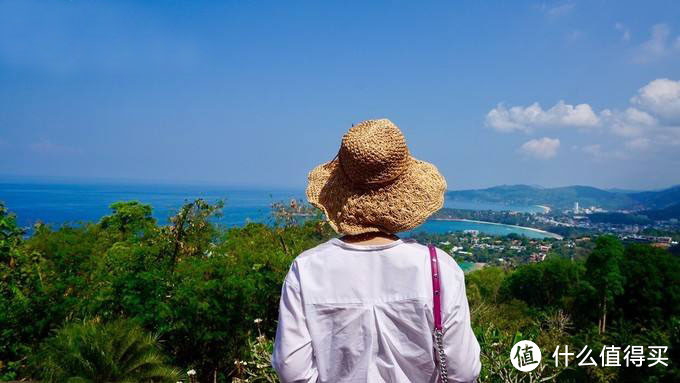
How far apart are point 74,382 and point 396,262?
11.5ft

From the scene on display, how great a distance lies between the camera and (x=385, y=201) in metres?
1.34

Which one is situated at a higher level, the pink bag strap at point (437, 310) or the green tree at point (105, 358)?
the pink bag strap at point (437, 310)

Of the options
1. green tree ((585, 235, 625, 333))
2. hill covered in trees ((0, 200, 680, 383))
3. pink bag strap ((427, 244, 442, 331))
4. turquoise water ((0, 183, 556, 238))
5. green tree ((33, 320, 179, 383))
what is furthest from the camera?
green tree ((585, 235, 625, 333))

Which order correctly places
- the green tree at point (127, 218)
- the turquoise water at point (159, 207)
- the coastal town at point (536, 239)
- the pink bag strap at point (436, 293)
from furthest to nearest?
the coastal town at point (536, 239) < the green tree at point (127, 218) < the turquoise water at point (159, 207) < the pink bag strap at point (436, 293)

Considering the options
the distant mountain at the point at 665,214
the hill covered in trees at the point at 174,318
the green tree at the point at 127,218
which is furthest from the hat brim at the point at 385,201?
the distant mountain at the point at 665,214

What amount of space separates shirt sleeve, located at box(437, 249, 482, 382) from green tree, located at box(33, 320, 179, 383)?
3.47 meters

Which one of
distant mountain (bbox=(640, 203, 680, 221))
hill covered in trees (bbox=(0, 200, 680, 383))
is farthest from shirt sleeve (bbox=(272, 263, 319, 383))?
distant mountain (bbox=(640, 203, 680, 221))

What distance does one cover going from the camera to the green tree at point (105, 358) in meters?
3.68

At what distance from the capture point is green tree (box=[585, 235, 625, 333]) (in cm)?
2311

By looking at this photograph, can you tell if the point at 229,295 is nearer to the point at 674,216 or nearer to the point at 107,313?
the point at 107,313

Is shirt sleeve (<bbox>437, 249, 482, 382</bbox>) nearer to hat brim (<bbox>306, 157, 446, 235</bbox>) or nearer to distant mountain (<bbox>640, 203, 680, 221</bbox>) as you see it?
hat brim (<bbox>306, 157, 446, 235</bbox>)

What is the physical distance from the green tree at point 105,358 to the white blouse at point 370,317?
319cm

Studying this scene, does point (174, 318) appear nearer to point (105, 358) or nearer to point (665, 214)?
point (105, 358)

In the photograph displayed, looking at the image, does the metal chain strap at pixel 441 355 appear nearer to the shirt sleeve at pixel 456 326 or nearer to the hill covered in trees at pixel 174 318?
the shirt sleeve at pixel 456 326
